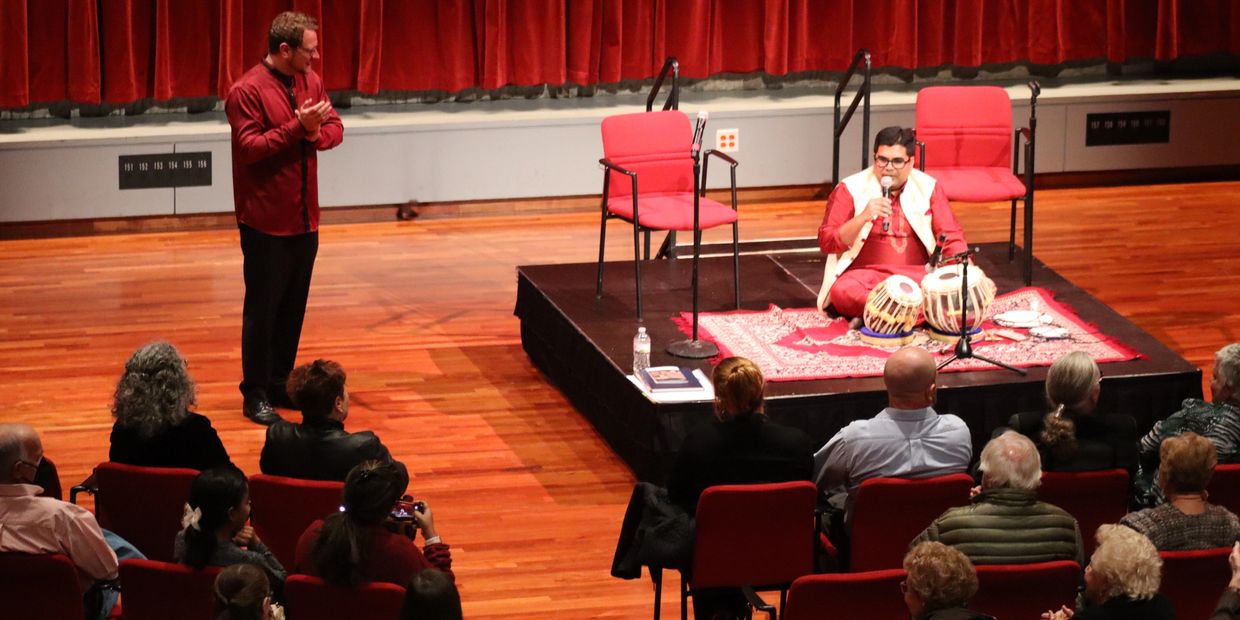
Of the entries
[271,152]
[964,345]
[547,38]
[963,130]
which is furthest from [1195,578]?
[547,38]

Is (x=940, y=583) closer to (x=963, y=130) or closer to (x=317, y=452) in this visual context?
(x=317, y=452)

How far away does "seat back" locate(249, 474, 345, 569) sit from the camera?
410cm

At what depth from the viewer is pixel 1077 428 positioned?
4.50 m

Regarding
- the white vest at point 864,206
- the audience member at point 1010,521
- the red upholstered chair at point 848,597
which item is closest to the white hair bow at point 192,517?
the red upholstered chair at point 848,597

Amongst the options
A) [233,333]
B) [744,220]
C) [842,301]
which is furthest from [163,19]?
[842,301]

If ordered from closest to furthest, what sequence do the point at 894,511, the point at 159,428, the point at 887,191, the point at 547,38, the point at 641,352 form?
the point at 894,511, the point at 159,428, the point at 641,352, the point at 887,191, the point at 547,38

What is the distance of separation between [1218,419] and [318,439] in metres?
2.36

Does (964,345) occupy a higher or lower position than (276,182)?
lower

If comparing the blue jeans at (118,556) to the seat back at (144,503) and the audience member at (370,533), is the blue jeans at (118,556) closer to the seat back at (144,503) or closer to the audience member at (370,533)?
the seat back at (144,503)

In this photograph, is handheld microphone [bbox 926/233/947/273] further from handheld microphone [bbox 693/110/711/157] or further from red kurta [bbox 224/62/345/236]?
red kurta [bbox 224/62/345/236]

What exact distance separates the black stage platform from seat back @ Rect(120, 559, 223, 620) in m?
2.09

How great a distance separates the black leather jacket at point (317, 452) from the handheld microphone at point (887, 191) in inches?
97.5

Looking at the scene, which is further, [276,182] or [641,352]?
[276,182]

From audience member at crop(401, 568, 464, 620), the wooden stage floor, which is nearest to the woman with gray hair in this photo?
the wooden stage floor
